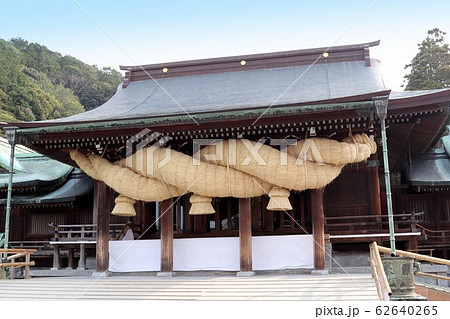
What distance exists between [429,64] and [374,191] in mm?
21985

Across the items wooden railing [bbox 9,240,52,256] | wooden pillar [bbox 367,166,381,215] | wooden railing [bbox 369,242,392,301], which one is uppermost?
wooden pillar [bbox 367,166,381,215]

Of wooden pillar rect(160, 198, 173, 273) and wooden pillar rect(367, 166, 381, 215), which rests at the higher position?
wooden pillar rect(367, 166, 381, 215)

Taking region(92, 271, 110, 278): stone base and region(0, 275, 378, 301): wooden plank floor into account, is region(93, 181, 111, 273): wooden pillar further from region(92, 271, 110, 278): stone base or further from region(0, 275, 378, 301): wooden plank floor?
region(0, 275, 378, 301): wooden plank floor

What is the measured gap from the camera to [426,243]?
555 inches

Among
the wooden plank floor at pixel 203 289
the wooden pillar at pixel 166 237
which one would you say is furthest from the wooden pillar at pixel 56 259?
the wooden pillar at pixel 166 237

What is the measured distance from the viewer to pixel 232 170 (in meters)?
10.3

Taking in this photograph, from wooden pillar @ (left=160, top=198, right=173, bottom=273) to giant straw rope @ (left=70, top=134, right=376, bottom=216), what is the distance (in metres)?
0.22

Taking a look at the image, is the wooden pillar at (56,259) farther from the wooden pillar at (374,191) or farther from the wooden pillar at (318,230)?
the wooden pillar at (374,191)

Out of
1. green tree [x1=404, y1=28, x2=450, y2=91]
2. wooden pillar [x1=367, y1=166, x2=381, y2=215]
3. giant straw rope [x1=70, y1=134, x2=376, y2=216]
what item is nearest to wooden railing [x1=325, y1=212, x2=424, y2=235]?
wooden pillar [x1=367, y1=166, x2=381, y2=215]

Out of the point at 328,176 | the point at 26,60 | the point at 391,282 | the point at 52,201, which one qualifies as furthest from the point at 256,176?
the point at 26,60

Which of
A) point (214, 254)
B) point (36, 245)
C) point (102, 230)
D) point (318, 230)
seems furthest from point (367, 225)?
point (36, 245)

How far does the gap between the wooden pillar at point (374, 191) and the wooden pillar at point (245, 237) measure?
356cm

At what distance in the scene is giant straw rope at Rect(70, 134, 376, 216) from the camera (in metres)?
10.0
